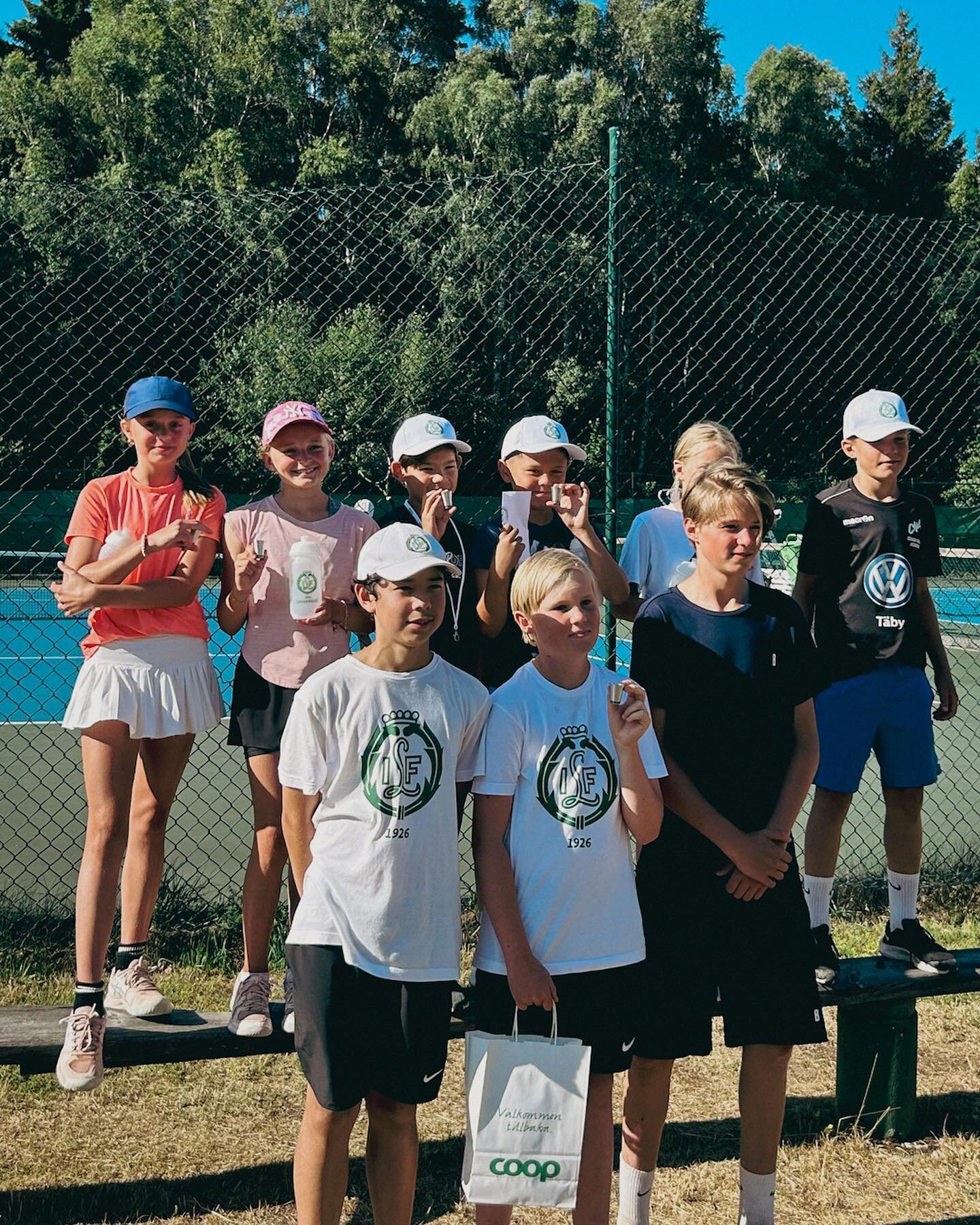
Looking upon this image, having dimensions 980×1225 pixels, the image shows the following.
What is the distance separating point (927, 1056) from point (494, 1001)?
226 centimetres

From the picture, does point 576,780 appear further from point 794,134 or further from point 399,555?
point 794,134

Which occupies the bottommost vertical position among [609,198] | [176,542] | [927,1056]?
[927,1056]

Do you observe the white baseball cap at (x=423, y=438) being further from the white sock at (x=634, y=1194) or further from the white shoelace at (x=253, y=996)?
the white sock at (x=634, y=1194)

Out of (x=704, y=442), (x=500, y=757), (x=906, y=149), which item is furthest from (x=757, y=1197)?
(x=906, y=149)

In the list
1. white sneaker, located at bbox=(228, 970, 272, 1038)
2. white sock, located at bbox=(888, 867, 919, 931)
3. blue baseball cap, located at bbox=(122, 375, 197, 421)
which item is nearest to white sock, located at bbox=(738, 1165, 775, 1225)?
white sock, located at bbox=(888, 867, 919, 931)

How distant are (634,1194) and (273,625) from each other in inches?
67.0

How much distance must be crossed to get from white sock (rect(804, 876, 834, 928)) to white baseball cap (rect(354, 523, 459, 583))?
1.73 meters

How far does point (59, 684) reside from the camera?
13367 mm

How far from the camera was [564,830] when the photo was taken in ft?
8.32

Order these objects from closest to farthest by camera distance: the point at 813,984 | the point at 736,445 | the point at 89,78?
the point at 813,984
the point at 736,445
the point at 89,78

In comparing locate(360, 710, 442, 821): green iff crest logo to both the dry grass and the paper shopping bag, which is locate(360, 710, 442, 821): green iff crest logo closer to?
the paper shopping bag

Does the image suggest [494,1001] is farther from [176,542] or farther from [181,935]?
[181,935]

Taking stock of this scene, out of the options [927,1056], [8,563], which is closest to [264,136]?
[8,563]

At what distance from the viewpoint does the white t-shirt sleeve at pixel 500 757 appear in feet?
8.30
